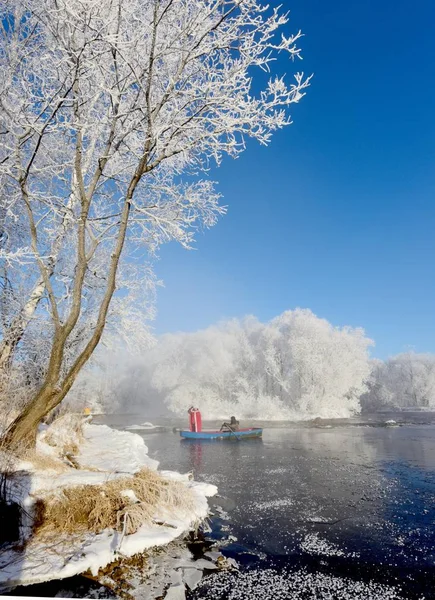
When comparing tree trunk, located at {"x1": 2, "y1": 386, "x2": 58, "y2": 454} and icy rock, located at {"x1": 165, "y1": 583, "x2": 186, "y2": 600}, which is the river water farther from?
tree trunk, located at {"x1": 2, "y1": 386, "x2": 58, "y2": 454}

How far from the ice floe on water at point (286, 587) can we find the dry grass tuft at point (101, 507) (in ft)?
4.79

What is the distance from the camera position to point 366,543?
22.5 ft

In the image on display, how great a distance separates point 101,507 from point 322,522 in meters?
4.79

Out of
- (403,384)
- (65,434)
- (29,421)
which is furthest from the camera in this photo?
(403,384)

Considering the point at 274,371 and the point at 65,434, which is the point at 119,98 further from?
the point at 274,371

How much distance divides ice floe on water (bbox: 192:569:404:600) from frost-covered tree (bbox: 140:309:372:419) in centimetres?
3809

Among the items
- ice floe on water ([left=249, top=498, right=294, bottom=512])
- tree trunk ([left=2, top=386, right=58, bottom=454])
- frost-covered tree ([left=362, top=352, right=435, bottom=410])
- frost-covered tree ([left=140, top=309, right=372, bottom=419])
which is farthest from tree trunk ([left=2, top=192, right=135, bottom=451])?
frost-covered tree ([left=362, top=352, right=435, bottom=410])

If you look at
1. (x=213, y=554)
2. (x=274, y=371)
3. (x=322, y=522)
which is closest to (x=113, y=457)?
(x=213, y=554)

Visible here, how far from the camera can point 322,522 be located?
791cm

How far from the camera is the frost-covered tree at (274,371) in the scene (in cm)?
4403

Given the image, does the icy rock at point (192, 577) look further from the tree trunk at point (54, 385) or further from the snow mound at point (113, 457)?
the tree trunk at point (54, 385)

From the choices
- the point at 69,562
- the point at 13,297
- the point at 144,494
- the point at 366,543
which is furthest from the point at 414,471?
the point at 13,297

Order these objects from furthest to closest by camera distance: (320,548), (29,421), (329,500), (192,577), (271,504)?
1. (329,500)
2. (271,504)
3. (320,548)
4. (29,421)
5. (192,577)

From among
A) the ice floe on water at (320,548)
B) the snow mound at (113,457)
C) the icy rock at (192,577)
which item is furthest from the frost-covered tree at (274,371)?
the icy rock at (192,577)
